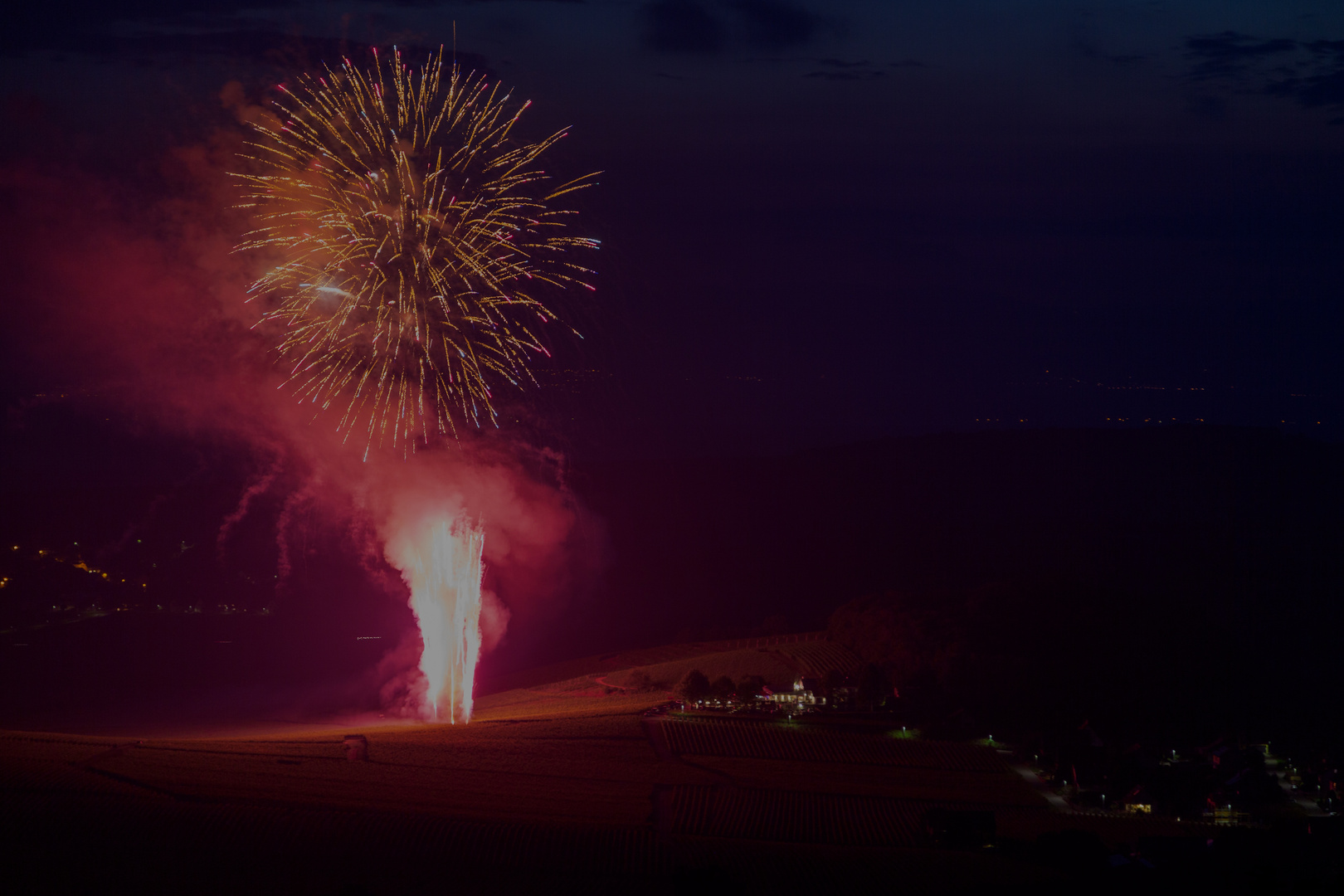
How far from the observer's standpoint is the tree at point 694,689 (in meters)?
39.1

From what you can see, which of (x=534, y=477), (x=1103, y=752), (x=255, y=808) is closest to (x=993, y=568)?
(x=534, y=477)

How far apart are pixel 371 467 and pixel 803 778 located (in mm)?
19422

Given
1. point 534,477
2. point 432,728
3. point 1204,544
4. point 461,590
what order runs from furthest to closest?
1. point 1204,544
2. point 534,477
3. point 461,590
4. point 432,728

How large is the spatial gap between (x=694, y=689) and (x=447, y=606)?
355 inches

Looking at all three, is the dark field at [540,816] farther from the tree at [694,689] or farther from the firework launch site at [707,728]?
the tree at [694,689]

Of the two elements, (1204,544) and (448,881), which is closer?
(448,881)

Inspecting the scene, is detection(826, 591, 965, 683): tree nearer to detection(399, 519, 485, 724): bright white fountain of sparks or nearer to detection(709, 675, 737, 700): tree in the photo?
detection(709, 675, 737, 700): tree

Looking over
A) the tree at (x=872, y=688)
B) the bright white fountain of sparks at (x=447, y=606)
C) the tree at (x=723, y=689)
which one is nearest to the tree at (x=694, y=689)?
the tree at (x=723, y=689)

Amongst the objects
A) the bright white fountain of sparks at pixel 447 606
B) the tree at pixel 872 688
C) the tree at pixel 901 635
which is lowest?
the tree at pixel 872 688

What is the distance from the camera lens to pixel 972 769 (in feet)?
105

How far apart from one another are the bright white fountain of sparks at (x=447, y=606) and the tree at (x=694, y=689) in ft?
24.4

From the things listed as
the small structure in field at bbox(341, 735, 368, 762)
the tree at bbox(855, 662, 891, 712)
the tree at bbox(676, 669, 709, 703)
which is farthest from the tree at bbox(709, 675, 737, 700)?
the small structure in field at bbox(341, 735, 368, 762)

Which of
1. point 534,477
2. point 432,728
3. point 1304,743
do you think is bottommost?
point 1304,743

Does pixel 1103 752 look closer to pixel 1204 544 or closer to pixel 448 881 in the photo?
pixel 448 881
